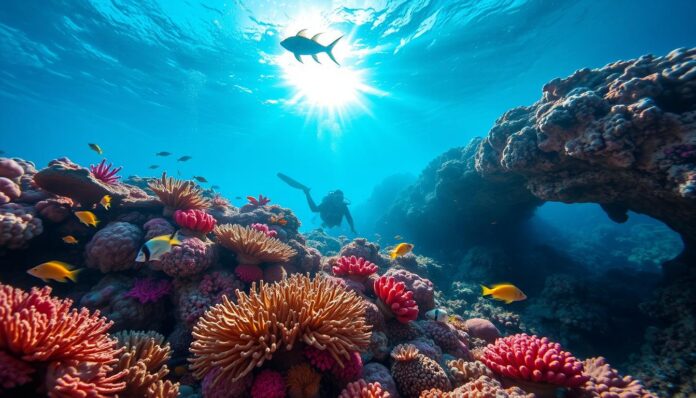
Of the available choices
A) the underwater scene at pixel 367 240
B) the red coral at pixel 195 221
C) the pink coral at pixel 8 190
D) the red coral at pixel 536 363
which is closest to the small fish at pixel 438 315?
the underwater scene at pixel 367 240

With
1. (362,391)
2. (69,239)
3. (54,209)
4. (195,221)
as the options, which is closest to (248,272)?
(195,221)

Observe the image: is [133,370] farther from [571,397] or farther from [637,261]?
[637,261]

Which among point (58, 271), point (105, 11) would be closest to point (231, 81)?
point (105, 11)

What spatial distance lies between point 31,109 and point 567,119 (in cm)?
5832

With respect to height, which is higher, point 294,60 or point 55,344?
point 294,60

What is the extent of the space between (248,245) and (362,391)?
11.1ft

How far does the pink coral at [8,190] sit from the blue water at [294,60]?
48.9ft

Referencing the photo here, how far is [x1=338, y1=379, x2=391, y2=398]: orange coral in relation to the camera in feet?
8.75

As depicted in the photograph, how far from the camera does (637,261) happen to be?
17.9 m

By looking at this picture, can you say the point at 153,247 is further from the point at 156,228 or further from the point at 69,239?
the point at 69,239

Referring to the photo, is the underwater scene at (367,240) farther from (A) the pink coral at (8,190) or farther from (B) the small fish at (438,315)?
(B) the small fish at (438,315)

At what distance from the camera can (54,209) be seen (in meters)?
5.10

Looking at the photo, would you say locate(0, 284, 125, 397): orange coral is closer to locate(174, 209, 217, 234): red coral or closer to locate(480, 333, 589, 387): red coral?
locate(174, 209, 217, 234): red coral

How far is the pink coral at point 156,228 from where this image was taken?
5.12 meters
